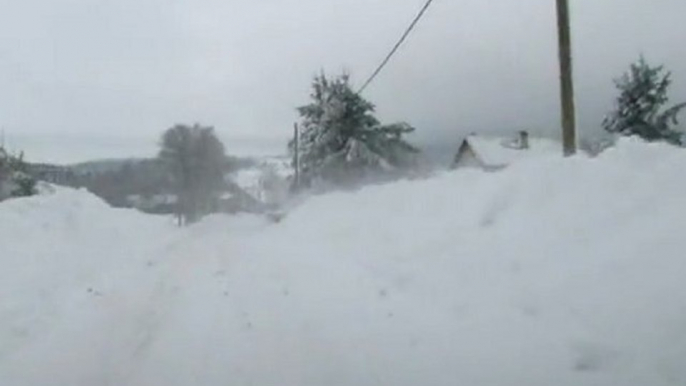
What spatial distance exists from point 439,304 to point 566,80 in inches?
244

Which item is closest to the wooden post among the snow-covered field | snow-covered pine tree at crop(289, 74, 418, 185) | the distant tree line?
snow-covered pine tree at crop(289, 74, 418, 185)

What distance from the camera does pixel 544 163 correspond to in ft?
36.7

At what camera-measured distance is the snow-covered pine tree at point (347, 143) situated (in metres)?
38.9

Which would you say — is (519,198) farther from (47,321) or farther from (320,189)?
(320,189)

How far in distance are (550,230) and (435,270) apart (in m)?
1.63

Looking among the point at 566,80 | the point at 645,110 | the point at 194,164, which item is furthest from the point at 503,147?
the point at 566,80

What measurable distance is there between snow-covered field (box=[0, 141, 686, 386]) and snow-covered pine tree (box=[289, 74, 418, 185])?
24.5 m

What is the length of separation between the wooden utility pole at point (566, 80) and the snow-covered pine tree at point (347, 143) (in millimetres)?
25417

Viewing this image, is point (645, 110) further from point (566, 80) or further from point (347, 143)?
point (566, 80)

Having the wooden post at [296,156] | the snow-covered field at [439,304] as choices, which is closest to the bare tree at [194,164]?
the wooden post at [296,156]

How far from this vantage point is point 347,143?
129 feet

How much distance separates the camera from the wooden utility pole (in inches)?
498

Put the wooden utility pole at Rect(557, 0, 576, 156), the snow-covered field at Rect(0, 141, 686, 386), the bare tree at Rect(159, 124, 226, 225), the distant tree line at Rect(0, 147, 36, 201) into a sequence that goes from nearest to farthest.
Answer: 1. the snow-covered field at Rect(0, 141, 686, 386)
2. the wooden utility pole at Rect(557, 0, 576, 156)
3. the distant tree line at Rect(0, 147, 36, 201)
4. the bare tree at Rect(159, 124, 226, 225)

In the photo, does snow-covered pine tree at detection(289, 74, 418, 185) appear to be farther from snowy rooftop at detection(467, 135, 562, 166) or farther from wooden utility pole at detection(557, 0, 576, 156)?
wooden utility pole at detection(557, 0, 576, 156)
